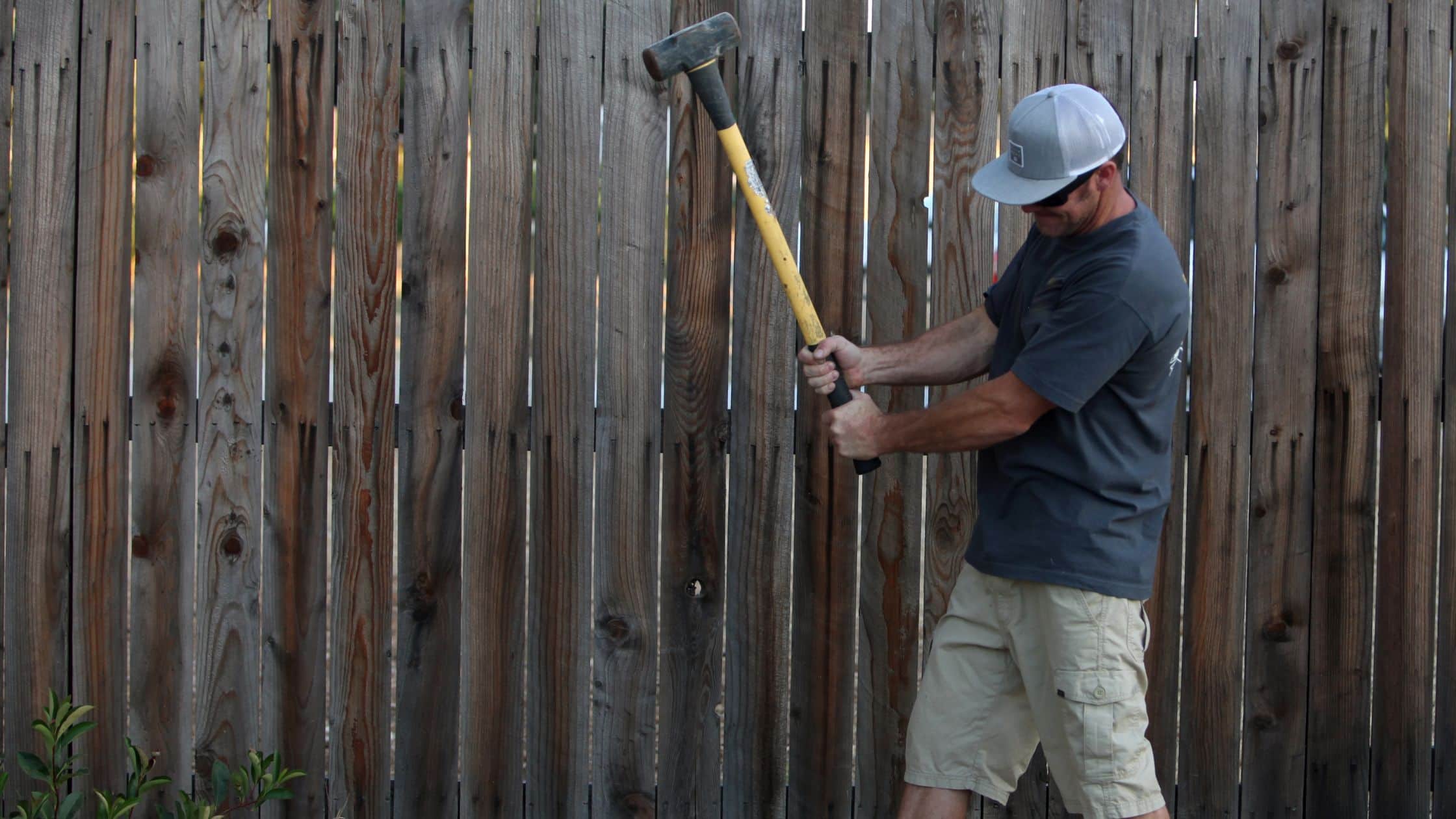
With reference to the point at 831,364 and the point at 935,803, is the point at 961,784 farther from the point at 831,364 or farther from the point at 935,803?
the point at 831,364

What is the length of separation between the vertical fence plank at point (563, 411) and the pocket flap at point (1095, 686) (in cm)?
121

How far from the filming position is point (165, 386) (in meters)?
3.34

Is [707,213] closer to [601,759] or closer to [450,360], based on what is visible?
[450,360]

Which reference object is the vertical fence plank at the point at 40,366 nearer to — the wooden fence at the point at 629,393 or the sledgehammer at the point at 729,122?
the wooden fence at the point at 629,393

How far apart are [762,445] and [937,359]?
50cm

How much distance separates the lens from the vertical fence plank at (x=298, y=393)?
3.28 metres

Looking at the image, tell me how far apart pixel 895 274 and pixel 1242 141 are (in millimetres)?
885

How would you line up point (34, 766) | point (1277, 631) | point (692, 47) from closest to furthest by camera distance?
point (692, 47)
point (34, 766)
point (1277, 631)

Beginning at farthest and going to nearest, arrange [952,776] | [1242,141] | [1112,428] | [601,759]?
1. [601,759]
2. [1242,141]
3. [952,776]
4. [1112,428]

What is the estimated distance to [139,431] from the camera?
3.36m

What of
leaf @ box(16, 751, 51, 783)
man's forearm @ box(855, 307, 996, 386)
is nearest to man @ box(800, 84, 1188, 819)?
man's forearm @ box(855, 307, 996, 386)

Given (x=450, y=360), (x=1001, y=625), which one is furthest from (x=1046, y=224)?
(x=450, y=360)

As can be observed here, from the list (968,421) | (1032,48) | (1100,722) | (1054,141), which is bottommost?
(1100,722)

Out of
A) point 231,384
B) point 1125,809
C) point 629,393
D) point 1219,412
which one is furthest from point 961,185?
point 231,384
